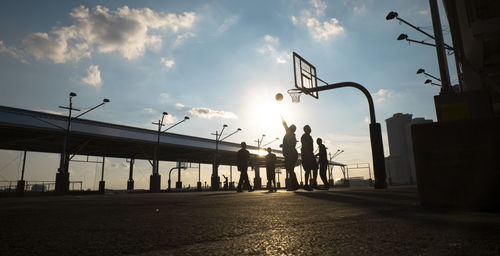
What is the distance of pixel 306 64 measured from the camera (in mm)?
18562

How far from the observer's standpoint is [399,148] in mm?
94125

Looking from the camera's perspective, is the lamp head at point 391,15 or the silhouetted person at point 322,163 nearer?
the silhouetted person at point 322,163

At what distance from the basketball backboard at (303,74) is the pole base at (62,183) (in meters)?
17.8

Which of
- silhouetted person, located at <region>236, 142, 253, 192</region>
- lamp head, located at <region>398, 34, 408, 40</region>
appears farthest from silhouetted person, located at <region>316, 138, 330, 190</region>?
lamp head, located at <region>398, 34, 408, 40</region>

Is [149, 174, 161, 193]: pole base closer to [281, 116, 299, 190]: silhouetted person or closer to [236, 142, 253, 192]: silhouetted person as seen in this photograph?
[236, 142, 253, 192]: silhouetted person

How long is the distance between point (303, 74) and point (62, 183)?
61.1 feet

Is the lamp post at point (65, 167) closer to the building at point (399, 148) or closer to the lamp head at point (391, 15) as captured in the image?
the lamp head at point (391, 15)

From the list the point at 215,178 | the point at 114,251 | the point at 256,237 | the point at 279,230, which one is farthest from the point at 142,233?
the point at 215,178

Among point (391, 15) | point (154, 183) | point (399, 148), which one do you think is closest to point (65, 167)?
point (154, 183)

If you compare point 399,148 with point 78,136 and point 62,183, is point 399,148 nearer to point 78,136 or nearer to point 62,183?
point 78,136

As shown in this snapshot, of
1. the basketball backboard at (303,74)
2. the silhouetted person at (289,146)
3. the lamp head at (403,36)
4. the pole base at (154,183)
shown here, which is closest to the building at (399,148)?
the pole base at (154,183)

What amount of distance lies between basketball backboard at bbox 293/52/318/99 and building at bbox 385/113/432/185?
75543mm

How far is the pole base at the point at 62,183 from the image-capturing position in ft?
67.4

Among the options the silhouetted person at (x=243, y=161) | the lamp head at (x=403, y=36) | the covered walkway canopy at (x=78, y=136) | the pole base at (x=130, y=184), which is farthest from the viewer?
the pole base at (x=130, y=184)
